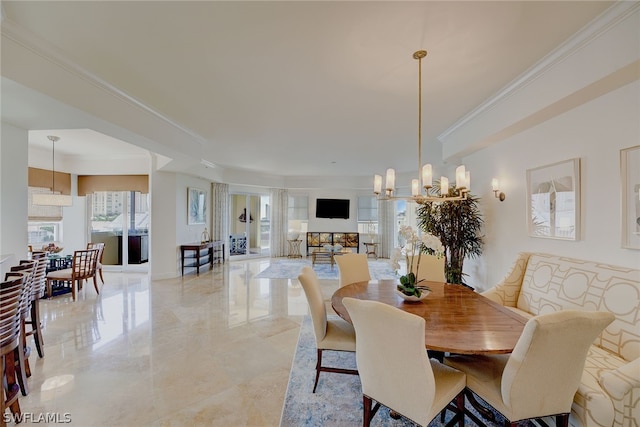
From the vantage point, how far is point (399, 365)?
1.46 metres

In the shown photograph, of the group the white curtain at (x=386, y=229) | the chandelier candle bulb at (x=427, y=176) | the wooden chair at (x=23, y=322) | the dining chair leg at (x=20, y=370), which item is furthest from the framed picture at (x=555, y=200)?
the white curtain at (x=386, y=229)

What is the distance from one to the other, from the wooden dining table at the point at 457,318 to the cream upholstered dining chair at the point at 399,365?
151 mm

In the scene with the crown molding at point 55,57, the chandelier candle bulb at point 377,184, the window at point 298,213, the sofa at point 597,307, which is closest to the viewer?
the sofa at point 597,307

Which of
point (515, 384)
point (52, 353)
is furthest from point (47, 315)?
point (515, 384)

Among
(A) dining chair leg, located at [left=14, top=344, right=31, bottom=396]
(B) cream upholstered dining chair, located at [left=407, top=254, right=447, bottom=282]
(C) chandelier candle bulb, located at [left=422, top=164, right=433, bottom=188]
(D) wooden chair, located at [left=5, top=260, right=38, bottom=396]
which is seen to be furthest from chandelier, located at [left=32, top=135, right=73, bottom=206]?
(B) cream upholstered dining chair, located at [left=407, top=254, right=447, bottom=282]

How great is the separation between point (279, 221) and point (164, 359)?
6.83m

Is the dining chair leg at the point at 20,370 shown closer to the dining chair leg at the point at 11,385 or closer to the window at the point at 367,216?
the dining chair leg at the point at 11,385

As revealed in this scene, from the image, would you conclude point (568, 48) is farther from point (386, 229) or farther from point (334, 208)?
point (334, 208)

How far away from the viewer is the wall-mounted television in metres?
9.39

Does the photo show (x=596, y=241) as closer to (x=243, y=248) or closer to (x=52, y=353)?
(x=52, y=353)

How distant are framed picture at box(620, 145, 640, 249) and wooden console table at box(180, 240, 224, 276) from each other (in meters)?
6.90

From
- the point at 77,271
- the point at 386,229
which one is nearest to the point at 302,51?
the point at 77,271

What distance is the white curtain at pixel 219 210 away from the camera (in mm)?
7895

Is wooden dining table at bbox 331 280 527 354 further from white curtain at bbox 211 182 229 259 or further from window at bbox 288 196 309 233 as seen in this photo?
window at bbox 288 196 309 233
